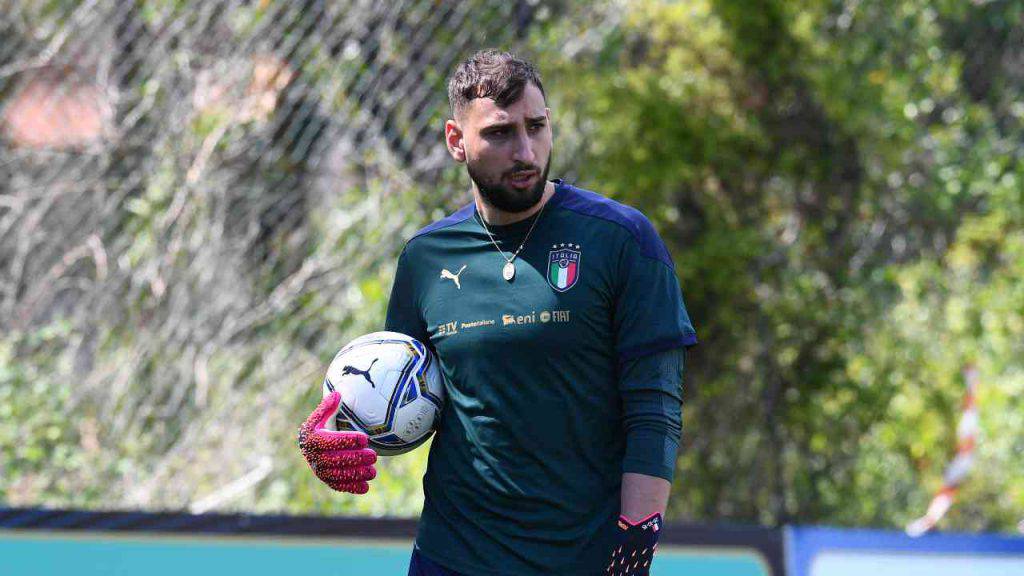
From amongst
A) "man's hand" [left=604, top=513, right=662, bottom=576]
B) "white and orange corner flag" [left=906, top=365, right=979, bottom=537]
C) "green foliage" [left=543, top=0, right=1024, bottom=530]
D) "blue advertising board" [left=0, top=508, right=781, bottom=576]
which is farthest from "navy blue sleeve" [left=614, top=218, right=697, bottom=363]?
"white and orange corner flag" [left=906, top=365, right=979, bottom=537]

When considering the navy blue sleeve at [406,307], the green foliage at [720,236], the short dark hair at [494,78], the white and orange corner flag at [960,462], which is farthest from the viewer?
the white and orange corner flag at [960,462]

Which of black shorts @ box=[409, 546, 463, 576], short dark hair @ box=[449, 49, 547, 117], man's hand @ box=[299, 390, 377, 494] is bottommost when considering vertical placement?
black shorts @ box=[409, 546, 463, 576]

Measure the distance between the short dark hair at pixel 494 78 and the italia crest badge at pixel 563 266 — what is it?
386 mm

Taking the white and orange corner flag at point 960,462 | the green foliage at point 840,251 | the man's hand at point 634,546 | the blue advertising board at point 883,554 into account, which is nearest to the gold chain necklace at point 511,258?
the man's hand at point 634,546

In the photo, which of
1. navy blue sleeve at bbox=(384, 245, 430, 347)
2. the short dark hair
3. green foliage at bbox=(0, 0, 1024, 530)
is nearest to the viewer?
the short dark hair

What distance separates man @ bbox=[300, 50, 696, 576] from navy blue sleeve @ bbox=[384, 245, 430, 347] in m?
0.20

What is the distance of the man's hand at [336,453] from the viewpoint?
2.99 meters

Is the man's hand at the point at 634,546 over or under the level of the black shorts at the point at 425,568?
over

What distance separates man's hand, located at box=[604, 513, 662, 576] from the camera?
2779 millimetres

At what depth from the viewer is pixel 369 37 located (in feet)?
19.1

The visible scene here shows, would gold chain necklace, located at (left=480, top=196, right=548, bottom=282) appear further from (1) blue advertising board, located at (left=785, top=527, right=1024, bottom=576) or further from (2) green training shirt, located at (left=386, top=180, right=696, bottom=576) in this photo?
(1) blue advertising board, located at (left=785, top=527, right=1024, bottom=576)

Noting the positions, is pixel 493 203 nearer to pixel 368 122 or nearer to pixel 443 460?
pixel 443 460

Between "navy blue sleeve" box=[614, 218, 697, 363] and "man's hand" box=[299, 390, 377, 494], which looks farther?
"man's hand" box=[299, 390, 377, 494]

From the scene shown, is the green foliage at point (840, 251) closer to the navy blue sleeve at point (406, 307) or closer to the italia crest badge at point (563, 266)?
the navy blue sleeve at point (406, 307)
